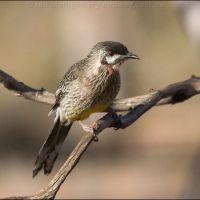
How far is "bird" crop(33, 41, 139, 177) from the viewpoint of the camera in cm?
668

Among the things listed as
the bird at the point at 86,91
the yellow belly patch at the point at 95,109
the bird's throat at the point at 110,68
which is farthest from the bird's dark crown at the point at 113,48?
the yellow belly patch at the point at 95,109

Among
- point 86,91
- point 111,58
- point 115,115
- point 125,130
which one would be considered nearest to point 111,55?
point 111,58

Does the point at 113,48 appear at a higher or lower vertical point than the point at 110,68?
higher

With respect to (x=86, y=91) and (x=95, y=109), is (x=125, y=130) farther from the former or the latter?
(x=95, y=109)

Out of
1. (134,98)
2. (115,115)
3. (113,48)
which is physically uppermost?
(113,48)

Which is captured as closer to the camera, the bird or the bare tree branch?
the bare tree branch

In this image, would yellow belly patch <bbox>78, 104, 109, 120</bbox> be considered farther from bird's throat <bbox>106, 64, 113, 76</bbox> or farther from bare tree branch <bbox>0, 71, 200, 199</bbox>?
bare tree branch <bbox>0, 71, 200, 199</bbox>

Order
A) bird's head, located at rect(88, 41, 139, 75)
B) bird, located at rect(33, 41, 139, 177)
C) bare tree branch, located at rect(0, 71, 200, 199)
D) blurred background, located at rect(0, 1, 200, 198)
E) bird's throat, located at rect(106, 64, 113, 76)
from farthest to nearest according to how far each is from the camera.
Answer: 1. blurred background, located at rect(0, 1, 200, 198)
2. bird's throat, located at rect(106, 64, 113, 76)
3. bird, located at rect(33, 41, 139, 177)
4. bird's head, located at rect(88, 41, 139, 75)
5. bare tree branch, located at rect(0, 71, 200, 199)

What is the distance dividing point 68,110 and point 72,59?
Result: 358 inches

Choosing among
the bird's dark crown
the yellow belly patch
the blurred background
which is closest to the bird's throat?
the bird's dark crown

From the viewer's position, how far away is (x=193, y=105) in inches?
691

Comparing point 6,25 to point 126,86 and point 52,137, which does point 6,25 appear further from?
point 52,137

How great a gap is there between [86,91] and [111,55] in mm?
483

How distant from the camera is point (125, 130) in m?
16.3
